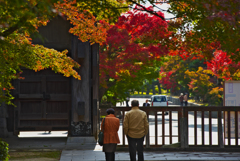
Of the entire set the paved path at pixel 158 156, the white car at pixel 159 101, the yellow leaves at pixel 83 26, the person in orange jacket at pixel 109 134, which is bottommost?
the paved path at pixel 158 156

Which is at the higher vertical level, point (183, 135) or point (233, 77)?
point (233, 77)

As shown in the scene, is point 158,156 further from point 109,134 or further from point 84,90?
point 84,90

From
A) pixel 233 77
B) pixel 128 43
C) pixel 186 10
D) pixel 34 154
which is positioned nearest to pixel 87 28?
pixel 186 10

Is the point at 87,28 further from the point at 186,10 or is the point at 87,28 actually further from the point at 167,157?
the point at 167,157

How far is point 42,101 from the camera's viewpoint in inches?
530

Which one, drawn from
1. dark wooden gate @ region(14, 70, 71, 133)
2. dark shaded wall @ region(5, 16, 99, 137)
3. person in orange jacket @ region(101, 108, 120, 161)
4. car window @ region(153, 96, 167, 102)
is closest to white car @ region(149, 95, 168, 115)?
car window @ region(153, 96, 167, 102)

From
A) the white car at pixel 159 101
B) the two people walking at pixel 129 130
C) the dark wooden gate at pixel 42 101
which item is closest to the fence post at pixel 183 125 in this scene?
the two people walking at pixel 129 130

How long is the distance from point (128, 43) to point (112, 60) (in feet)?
4.53

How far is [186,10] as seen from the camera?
24.3ft

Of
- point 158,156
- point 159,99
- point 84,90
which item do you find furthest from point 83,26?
point 159,99

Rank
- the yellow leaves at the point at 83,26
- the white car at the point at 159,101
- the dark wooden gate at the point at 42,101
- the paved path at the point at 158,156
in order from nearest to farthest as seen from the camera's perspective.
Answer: the yellow leaves at the point at 83,26 → the paved path at the point at 158,156 → the dark wooden gate at the point at 42,101 → the white car at the point at 159,101

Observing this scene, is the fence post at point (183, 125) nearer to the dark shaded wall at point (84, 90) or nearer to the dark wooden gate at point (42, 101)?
the dark shaded wall at point (84, 90)

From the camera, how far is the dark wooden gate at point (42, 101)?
13.4 meters

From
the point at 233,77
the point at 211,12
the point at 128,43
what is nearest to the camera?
the point at 211,12
